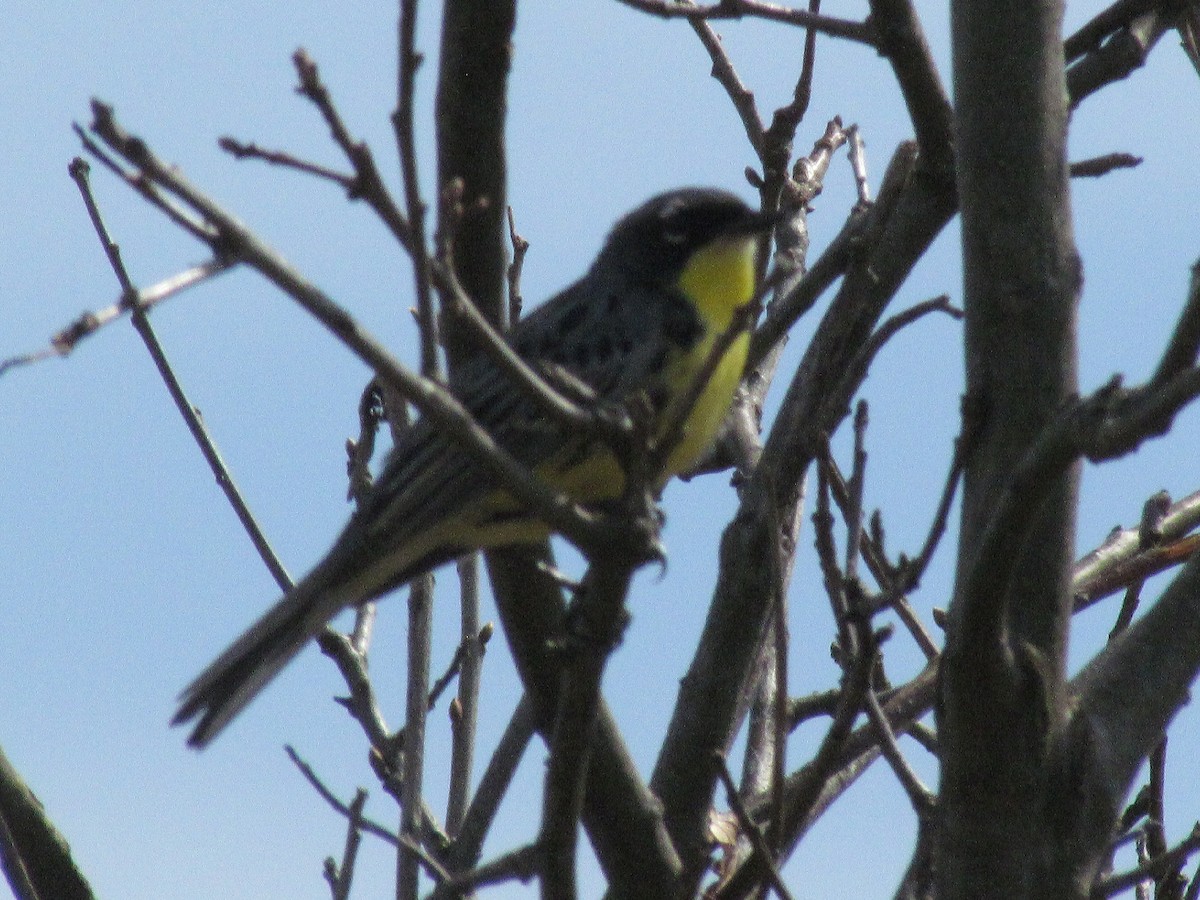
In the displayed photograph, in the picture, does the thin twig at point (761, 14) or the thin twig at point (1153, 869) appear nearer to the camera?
the thin twig at point (1153, 869)

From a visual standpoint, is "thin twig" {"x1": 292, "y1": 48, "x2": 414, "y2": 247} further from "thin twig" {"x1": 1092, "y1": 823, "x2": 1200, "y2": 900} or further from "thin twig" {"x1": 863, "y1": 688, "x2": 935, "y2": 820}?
"thin twig" {"x1": 1092, "y1": 823, "x2": 1200, "y2": 900}

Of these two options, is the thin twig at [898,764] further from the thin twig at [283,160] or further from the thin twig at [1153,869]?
the thin twig at [283,160]

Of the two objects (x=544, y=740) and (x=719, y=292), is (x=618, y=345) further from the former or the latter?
(x=544, y=740)

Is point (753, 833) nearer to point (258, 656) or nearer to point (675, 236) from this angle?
point (258, 656)

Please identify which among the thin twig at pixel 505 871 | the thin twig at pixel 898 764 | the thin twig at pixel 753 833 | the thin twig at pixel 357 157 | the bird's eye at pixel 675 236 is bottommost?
the thin twig at pixel 505 871

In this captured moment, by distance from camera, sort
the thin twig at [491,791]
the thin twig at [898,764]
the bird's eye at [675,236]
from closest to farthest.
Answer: the thin twig at [898,764], the thin twig at [491,791], the bird's eye at [675,236]

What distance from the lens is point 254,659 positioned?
227 inches

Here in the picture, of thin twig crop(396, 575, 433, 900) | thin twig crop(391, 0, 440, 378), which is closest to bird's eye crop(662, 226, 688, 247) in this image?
thin twig crop(396, 575, 433, 900)

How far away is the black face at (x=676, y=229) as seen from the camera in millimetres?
7352

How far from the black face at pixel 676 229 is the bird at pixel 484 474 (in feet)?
0.95

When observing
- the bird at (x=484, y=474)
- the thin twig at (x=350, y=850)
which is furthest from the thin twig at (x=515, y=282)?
the thin twig at (x=350, y=850)

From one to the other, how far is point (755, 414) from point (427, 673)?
8.39 feet

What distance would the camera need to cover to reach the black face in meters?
7.35

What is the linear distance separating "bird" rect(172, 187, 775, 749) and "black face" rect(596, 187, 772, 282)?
29 centimetres
